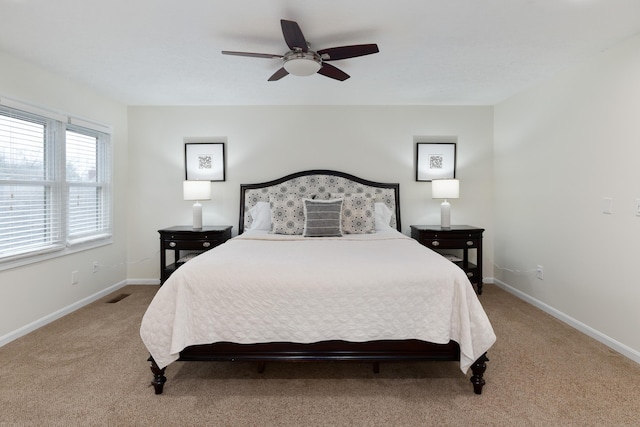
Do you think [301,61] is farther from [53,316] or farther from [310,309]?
[53,316]

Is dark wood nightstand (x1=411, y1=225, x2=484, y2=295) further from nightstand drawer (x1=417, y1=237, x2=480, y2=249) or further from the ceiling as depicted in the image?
the ceiling

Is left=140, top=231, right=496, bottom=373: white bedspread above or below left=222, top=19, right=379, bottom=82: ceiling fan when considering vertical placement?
below

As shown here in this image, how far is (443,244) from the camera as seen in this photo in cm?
377

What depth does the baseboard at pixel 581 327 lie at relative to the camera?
92.4 inches

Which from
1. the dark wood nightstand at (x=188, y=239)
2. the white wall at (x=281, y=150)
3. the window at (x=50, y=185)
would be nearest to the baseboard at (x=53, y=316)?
the white wall at (x=281, y=150)

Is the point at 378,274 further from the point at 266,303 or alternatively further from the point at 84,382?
the point at 84,382

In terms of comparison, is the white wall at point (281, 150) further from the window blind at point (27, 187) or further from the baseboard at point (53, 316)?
the window blind at point (27, 187)

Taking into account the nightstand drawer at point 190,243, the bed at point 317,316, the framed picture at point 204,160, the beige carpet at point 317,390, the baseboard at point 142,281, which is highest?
the framed picture at point 204,160

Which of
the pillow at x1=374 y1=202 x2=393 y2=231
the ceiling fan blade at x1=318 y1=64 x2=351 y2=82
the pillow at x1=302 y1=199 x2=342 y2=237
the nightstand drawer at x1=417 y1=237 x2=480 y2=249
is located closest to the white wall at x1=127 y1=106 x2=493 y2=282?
the pillow at x1=374 y1=202 x2=393 y2=231

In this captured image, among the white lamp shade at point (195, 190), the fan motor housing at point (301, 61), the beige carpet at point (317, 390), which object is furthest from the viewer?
the white lamp shade at point (195, 190)

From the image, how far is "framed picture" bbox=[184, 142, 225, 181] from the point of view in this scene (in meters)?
4.14

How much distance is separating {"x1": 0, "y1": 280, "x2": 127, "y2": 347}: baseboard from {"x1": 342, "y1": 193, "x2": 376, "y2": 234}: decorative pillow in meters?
2.92

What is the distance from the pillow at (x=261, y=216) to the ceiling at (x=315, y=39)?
1.33m

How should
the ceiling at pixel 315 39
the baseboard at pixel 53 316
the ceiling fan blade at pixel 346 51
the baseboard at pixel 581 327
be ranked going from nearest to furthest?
the ceiling at pixel 315 39 < the ceiling fan blade at pixel 346 51 < the baseboard at pixel 581 327 < the baseboard at pixel 53 316
